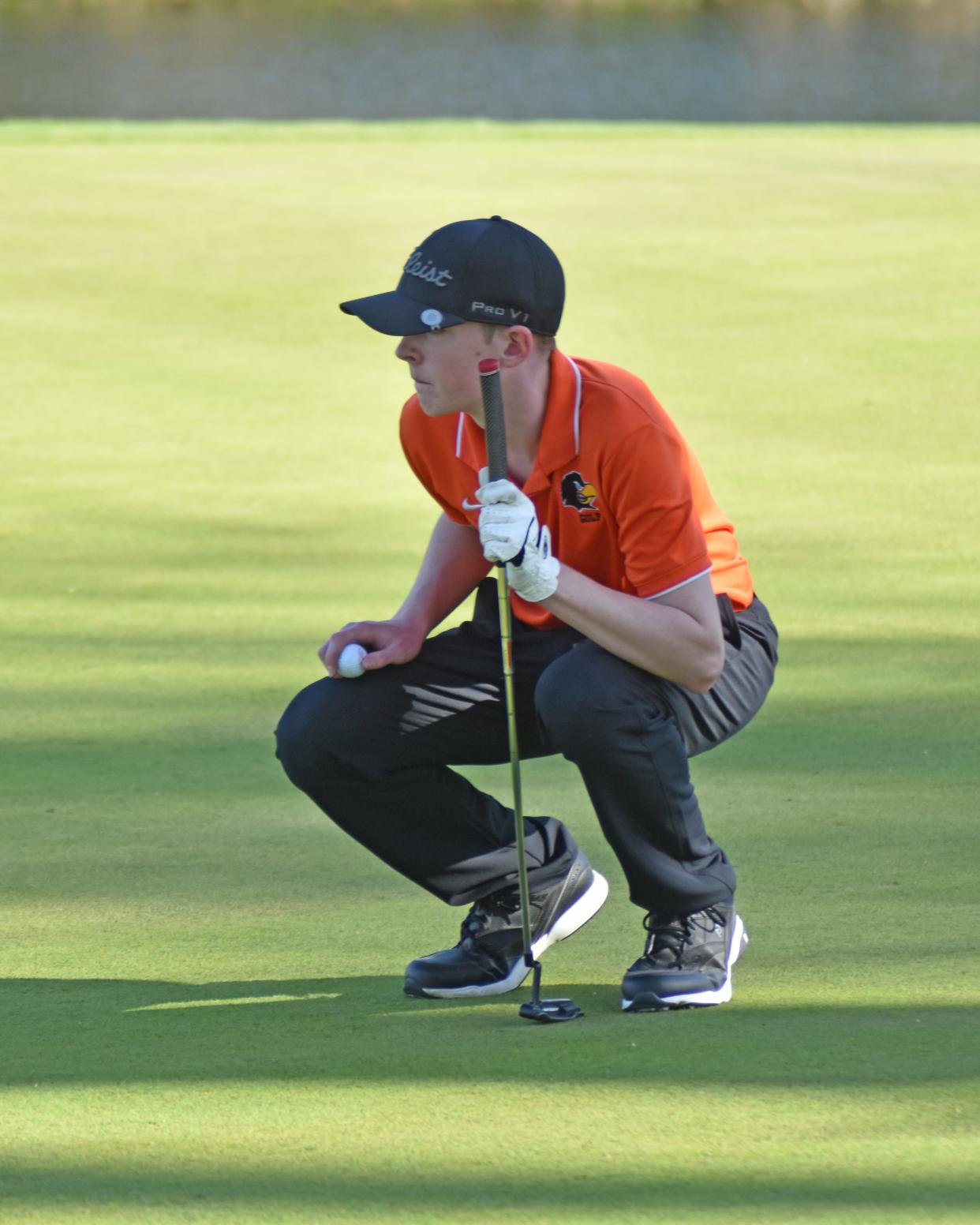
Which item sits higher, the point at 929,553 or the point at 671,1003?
the point at 929,553

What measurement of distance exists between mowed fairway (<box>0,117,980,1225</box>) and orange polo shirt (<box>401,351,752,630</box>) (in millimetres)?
657

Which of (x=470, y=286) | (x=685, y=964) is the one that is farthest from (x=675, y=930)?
(x=470, y=286)

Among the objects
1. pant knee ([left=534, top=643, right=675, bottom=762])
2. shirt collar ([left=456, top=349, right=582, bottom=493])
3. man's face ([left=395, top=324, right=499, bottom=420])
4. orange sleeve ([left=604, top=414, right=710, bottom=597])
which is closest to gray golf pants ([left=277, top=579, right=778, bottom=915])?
pant knee ([left=534, top=643, right=675, bottom=762])

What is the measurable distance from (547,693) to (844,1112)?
772 millimetres

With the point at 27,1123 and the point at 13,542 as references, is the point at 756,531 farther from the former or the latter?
the point at 27,1123

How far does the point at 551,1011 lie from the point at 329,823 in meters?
1.24

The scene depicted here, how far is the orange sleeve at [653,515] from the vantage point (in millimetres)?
3119

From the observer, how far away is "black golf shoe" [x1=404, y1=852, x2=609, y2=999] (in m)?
3.33

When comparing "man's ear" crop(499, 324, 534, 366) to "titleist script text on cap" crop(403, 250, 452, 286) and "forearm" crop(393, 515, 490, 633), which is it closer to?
"titleist script text on cap" crop(403, 250, 452, 286)

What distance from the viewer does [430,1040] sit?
3090 mm

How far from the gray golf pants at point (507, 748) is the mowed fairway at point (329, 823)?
0.63 ft

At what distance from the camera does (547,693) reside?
3176 millimetres

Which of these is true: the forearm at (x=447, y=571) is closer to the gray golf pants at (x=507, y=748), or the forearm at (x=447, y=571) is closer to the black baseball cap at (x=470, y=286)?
the gray golf pants at (x=507, y=748)

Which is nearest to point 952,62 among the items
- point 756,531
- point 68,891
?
point 756,531
